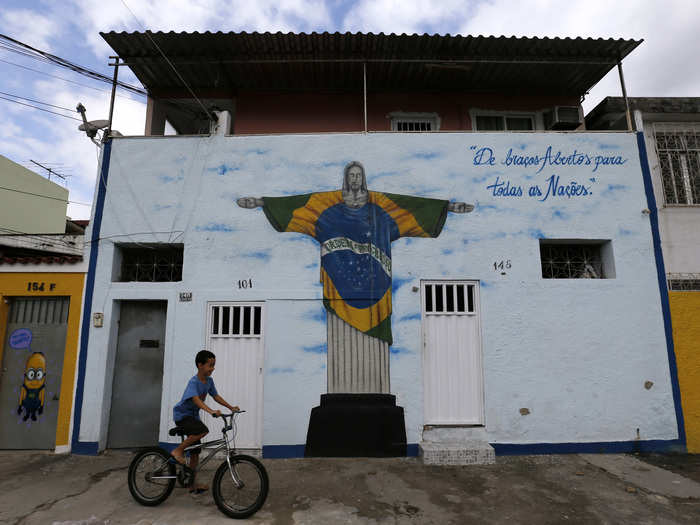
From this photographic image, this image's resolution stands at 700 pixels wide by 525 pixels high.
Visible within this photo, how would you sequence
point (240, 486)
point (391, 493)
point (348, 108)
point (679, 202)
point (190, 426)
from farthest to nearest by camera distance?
point (348, 108) < point (679, 202) < point (391, 493) < point (190, 426) < point (240, 486)

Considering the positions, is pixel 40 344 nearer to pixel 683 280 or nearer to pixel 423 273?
pixel 423 273

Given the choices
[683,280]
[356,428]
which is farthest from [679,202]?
[356,428]

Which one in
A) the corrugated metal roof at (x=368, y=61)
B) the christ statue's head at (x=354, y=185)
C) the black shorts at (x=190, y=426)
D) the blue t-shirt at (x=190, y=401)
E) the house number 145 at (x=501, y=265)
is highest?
the corrugated metal roof at (x=368, y=61)

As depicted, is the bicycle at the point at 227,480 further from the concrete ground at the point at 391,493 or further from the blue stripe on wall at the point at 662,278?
the blue stripe on wall at the point at 662,278

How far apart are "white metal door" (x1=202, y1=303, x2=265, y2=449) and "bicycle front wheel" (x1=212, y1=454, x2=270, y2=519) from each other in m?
2.06

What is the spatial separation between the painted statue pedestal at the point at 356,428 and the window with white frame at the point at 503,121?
617 centimetres

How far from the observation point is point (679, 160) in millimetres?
7758

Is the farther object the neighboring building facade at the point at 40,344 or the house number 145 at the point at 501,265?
the house number 145 at the point at 501,265

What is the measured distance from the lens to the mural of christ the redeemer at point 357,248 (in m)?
6.43


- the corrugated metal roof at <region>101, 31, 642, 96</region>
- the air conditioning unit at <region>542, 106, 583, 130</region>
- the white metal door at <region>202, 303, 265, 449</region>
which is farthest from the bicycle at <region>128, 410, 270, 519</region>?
the air conditioning unit at <region>542, 106, 583, 130</region>

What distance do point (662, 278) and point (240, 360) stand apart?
726 cm

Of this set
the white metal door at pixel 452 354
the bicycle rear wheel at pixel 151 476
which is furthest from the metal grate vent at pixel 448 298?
the bicycle rear wheel at pixel 151 476

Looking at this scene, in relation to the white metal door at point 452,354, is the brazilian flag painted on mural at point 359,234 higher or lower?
higher

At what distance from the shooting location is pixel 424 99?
28.6 ft
